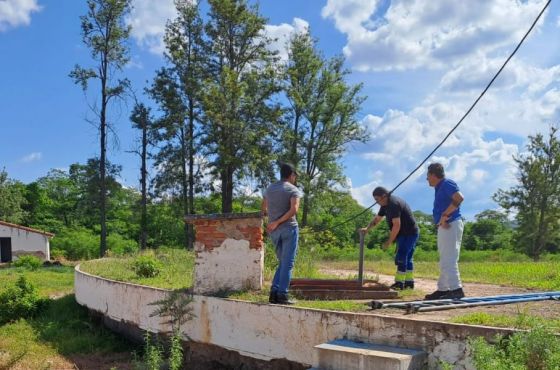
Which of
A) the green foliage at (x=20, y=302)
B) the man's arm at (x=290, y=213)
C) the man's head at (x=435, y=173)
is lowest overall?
the green foliage at (x=20, y=302)

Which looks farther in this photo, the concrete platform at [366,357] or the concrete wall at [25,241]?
the concrete wall at [25,241]

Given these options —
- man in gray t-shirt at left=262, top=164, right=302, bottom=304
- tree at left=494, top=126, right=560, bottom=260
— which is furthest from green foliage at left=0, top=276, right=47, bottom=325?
tree at left=494, top=126, right=560, bottom=260

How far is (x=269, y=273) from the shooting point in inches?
385

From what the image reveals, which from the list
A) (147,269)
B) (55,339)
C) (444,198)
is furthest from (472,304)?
(55,339)

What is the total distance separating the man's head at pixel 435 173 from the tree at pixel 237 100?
23.7 metres

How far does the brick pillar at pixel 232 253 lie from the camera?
316 inches

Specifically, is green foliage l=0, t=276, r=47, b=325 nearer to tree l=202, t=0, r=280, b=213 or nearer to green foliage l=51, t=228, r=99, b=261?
tree l=202, t=0, r=280, b=213

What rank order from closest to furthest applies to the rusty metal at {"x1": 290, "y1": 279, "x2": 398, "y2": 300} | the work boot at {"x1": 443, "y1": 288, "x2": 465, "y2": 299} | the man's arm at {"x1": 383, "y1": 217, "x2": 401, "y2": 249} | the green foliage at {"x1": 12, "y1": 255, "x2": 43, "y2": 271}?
the work boot at {"x1": 443, "y1": 288, "x2": 465, "y2": 299} < the rusty metal at {"x1": 290, "y1": 279, "x2": 398, "y2": 300} < the man's arm at {"x1": 383, "y1": 217, "x2": 401, "y2": 249} < the green foliage at {"x1": 12, "y1": 255, "x2": 43, "y2": 271}

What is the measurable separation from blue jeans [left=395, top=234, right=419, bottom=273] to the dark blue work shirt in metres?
1.62

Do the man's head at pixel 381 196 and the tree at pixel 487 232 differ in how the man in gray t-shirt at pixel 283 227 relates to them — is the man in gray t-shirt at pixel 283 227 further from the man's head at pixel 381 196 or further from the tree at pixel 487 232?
the tree at pixel 487 232

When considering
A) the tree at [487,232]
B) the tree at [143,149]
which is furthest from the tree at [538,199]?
the tree at [143,149]

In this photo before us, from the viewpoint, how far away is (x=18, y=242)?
125 ft

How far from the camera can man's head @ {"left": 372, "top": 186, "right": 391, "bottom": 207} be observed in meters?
8.47

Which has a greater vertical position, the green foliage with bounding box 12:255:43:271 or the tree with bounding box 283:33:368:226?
the tree with bounding box 283:33:368:226
